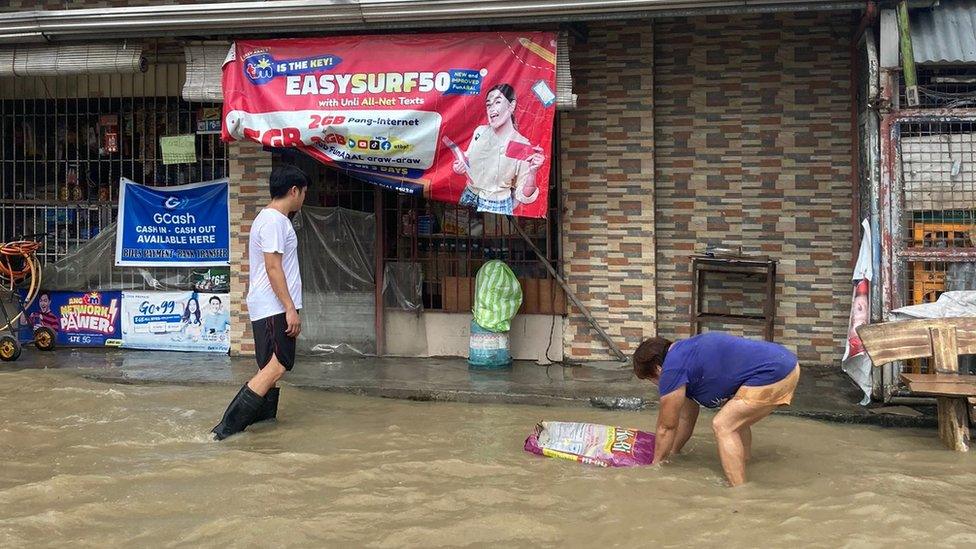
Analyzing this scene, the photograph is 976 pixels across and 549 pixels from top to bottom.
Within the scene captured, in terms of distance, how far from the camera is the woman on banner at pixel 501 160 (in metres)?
8.28

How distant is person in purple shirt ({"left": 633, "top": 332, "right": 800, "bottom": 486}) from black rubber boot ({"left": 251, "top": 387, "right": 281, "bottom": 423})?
302 centimetres

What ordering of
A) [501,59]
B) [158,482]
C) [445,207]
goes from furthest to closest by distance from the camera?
[445,207]
[501,59]
[158,482]

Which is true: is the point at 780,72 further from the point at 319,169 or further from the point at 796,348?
the point at 319,169

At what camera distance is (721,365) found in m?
5.67

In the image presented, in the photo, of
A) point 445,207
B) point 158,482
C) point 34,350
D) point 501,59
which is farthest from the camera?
point 34,350

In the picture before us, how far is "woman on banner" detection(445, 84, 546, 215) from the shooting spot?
326 inches

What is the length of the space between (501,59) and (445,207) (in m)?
1.91

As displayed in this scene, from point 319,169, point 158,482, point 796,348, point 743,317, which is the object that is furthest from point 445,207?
point 158,482

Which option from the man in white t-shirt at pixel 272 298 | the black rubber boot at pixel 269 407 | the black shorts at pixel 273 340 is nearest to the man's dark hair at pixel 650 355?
the man in white t-shirt at pixel 272 298

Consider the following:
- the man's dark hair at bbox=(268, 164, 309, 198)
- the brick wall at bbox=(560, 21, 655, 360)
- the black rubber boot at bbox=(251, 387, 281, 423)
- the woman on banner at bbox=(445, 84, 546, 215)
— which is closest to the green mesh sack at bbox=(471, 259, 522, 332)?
the brick wall at bbox=(560, 21, 655, 360)

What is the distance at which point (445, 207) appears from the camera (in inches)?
379

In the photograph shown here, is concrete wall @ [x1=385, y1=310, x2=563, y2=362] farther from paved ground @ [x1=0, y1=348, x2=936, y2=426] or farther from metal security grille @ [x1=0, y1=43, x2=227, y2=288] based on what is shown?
metal security grille @ [x1=0, y1=43, x2=227, y2=288]

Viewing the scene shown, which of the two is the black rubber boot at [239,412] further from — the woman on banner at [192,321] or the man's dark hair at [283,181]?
the woman on banner at [192,321]

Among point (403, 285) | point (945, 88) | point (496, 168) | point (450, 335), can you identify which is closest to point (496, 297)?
point (450, 335)
